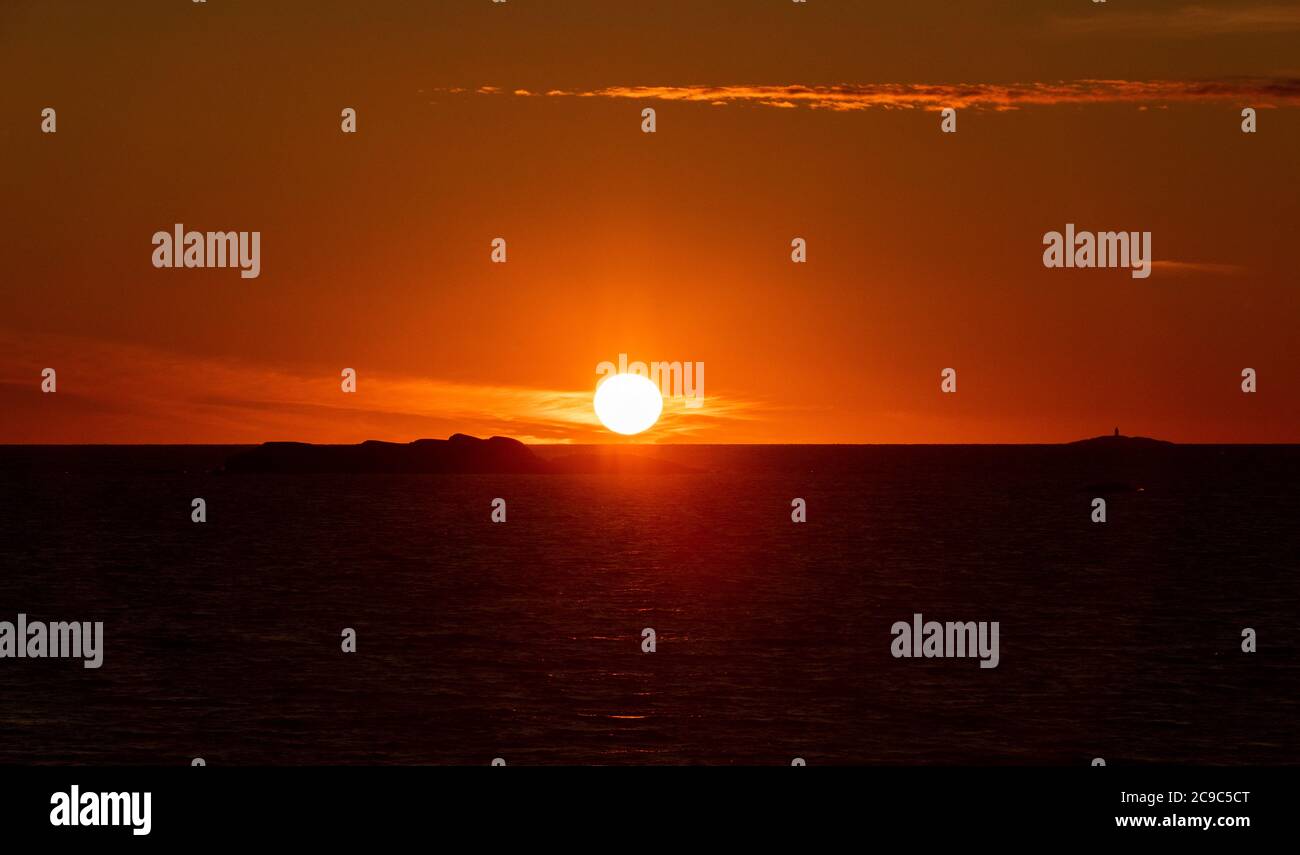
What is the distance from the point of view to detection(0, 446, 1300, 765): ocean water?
130 ft

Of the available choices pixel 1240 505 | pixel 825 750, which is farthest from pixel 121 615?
pixel 1240 505

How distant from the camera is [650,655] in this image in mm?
55406

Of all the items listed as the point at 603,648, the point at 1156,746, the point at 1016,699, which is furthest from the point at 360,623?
the point at 1156,746

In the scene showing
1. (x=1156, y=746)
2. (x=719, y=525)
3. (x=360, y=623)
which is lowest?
(x=1156, y=746)

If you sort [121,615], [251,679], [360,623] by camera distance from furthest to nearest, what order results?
[121,615] < [360,623] < [251,679]

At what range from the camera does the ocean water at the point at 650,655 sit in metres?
39.6

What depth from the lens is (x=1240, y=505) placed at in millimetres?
184750
